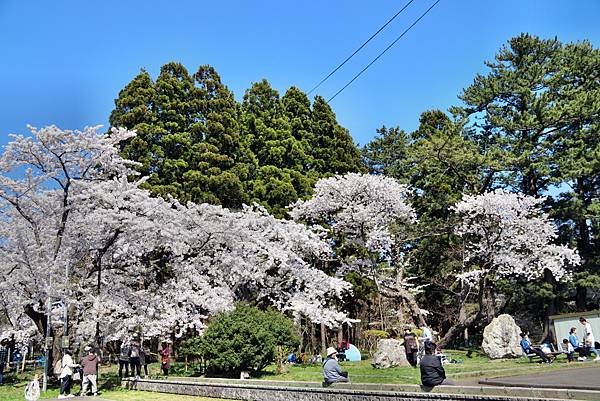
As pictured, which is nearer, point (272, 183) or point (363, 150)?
point (272, 183)

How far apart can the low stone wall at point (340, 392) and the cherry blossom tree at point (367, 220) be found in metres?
12.0

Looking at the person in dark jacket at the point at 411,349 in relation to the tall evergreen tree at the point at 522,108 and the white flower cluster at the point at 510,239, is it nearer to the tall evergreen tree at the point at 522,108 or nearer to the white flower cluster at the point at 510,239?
the white flower cluster at the point at 510,239

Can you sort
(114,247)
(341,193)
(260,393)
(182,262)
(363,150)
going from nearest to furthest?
(260,393) < (114,247) < (182,262) < (341,193) < (363,150)

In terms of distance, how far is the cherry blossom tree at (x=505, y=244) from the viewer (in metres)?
23.8

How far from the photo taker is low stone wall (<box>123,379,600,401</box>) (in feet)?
23.3

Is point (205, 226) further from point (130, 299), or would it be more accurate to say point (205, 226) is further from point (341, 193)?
point (341, 193)

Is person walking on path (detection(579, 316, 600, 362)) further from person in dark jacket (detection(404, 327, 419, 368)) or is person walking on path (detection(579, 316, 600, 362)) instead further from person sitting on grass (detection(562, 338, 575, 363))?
person in dark jacket (detection(404, 327, 419, 368))

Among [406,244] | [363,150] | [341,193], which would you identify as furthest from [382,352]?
[363,150]

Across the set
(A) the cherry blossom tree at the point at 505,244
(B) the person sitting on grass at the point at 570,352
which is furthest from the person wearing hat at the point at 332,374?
(A) the cherry blossom tree at the point at 505,244

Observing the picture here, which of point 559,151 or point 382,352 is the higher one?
point 559,151

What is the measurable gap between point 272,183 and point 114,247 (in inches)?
503

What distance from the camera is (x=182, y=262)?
67.4ft

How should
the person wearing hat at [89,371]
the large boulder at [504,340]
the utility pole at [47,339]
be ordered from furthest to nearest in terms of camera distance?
1. the large boulder at [504,340]
2. the utility pole at [47,339]
3. the person wearing hat at [89,371]

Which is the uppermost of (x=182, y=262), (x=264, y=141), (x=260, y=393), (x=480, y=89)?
(x=480, y=89)
